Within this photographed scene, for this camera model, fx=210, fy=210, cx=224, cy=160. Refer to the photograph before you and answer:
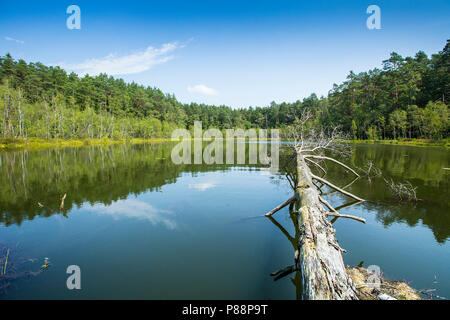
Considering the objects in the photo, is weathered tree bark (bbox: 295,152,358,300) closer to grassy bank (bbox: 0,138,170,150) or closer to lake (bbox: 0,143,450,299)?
lake (bbox: 0,143,450,299)

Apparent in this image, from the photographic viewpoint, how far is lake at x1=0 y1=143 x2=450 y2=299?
3898 mm

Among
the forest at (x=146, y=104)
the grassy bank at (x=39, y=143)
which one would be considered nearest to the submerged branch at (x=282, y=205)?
the forest at (x=146, y=104)

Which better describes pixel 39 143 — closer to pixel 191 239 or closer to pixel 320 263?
pixel 191 239

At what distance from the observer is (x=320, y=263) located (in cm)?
306

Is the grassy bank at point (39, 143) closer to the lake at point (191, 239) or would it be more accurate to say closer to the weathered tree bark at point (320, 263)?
the lake at point (191, 239)

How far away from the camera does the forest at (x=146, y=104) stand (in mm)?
39000

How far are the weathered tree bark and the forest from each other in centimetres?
2435

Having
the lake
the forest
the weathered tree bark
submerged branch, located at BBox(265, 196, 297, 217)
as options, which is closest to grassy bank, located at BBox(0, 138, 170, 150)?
the forest

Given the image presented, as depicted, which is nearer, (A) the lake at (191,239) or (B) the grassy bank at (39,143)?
(A) the lake at (191,239)

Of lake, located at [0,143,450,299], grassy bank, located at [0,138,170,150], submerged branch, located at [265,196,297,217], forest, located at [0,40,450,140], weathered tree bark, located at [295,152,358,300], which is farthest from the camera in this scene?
forest, located at [0,40,450,140]

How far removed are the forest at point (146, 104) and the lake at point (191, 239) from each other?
2085 cm

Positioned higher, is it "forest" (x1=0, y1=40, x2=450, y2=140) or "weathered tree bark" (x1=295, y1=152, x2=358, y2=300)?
"forest" (x1=0, y1=40, x2=450, y2=140)

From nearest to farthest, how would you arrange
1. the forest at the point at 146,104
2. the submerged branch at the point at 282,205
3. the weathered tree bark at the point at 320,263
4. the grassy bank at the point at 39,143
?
the weathered tree bark at the point at 320,263 < the submerged branch at the point at 282,205 < the grassy bank at the point at 39,143 < the forest at the point at 146,104
